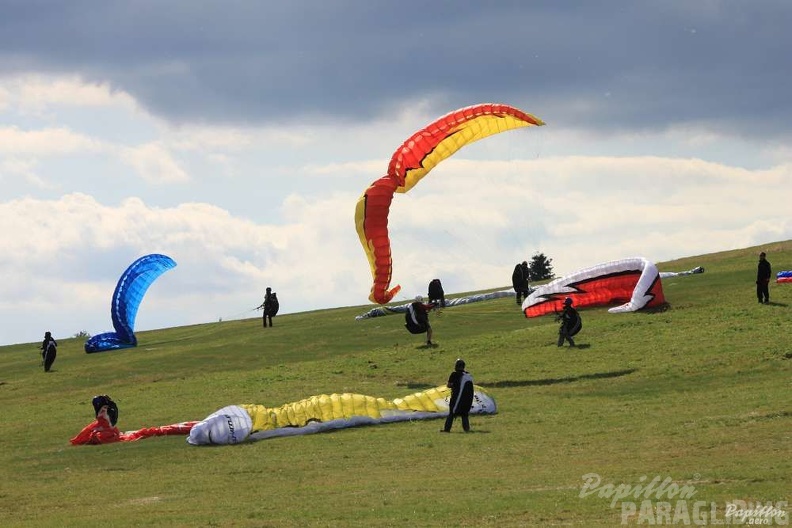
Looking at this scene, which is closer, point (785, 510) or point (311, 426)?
point (785, 510)

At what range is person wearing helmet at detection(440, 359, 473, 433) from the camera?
2567 centimetres

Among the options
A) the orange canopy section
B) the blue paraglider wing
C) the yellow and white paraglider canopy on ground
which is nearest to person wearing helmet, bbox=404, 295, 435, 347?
the orange canopy section

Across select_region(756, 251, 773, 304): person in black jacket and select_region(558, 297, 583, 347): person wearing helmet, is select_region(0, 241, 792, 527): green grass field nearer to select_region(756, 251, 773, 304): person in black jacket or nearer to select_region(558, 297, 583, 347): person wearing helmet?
select_region(558, 297, 583, 347): person wearing helmet

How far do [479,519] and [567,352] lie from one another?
73.2 feet

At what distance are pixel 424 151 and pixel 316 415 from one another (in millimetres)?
12261

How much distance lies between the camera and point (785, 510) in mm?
14625

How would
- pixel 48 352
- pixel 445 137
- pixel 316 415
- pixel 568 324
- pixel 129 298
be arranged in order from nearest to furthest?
pixel 316 415, pixel 445 137, pixel 568 324, pixel 48 352, pixel 129 298

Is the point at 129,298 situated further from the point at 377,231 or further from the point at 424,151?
the point at 424,151

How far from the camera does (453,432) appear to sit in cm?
2591

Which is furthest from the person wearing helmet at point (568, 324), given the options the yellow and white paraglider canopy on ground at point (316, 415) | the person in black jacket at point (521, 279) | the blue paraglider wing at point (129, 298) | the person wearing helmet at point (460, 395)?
the blue paraglider wing at point (129, 298)

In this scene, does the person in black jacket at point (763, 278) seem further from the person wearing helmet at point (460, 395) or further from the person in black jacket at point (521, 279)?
the person wearing helmet at point (460, 395)

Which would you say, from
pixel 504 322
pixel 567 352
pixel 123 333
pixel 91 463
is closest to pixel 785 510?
pixel 91 463

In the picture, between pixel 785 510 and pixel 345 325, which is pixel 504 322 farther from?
pixel 785 510

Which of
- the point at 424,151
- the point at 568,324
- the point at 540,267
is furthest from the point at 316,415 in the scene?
the point at 540,267
